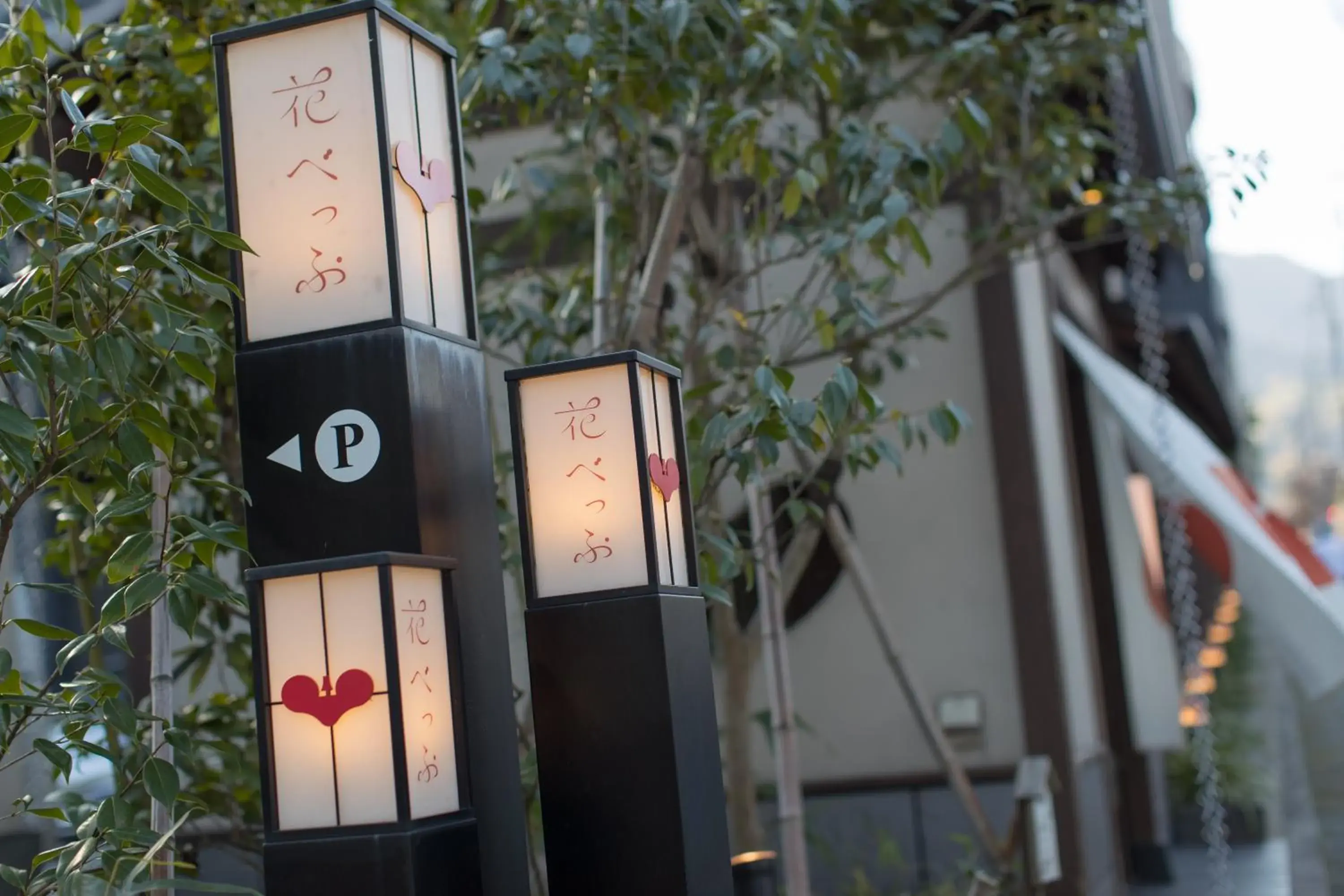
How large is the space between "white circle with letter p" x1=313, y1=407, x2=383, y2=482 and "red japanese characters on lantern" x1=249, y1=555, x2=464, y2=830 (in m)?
0.12

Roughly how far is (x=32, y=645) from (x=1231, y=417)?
12.2 m

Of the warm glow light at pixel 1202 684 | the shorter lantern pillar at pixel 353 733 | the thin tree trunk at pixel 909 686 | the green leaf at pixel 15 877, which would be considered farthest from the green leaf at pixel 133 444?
the warm glow light at pixel 1202 684

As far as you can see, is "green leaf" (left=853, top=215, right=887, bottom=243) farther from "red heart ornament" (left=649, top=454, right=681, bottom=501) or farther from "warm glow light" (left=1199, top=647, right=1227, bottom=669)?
"warm glow light" (left=1199, top=647, right=1227, bottom=669)

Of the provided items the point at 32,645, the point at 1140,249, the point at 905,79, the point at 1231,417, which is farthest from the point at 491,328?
the point at 1231,417

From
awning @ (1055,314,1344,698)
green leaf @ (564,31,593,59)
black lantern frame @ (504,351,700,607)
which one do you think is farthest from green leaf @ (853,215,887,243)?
awning @ (1055,314,1344,698)

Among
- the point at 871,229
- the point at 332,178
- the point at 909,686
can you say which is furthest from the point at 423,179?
the point at 909,686

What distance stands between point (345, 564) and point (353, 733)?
18cm

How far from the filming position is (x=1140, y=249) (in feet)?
23.2

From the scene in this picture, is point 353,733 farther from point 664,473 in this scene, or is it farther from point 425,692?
point 664,473

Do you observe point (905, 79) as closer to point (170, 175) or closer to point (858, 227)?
point (858, 227)

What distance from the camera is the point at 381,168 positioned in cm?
173

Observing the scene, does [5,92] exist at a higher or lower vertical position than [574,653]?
higher

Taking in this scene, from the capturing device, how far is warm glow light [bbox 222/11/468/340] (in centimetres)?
173

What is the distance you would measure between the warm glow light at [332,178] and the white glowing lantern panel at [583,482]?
19cm
